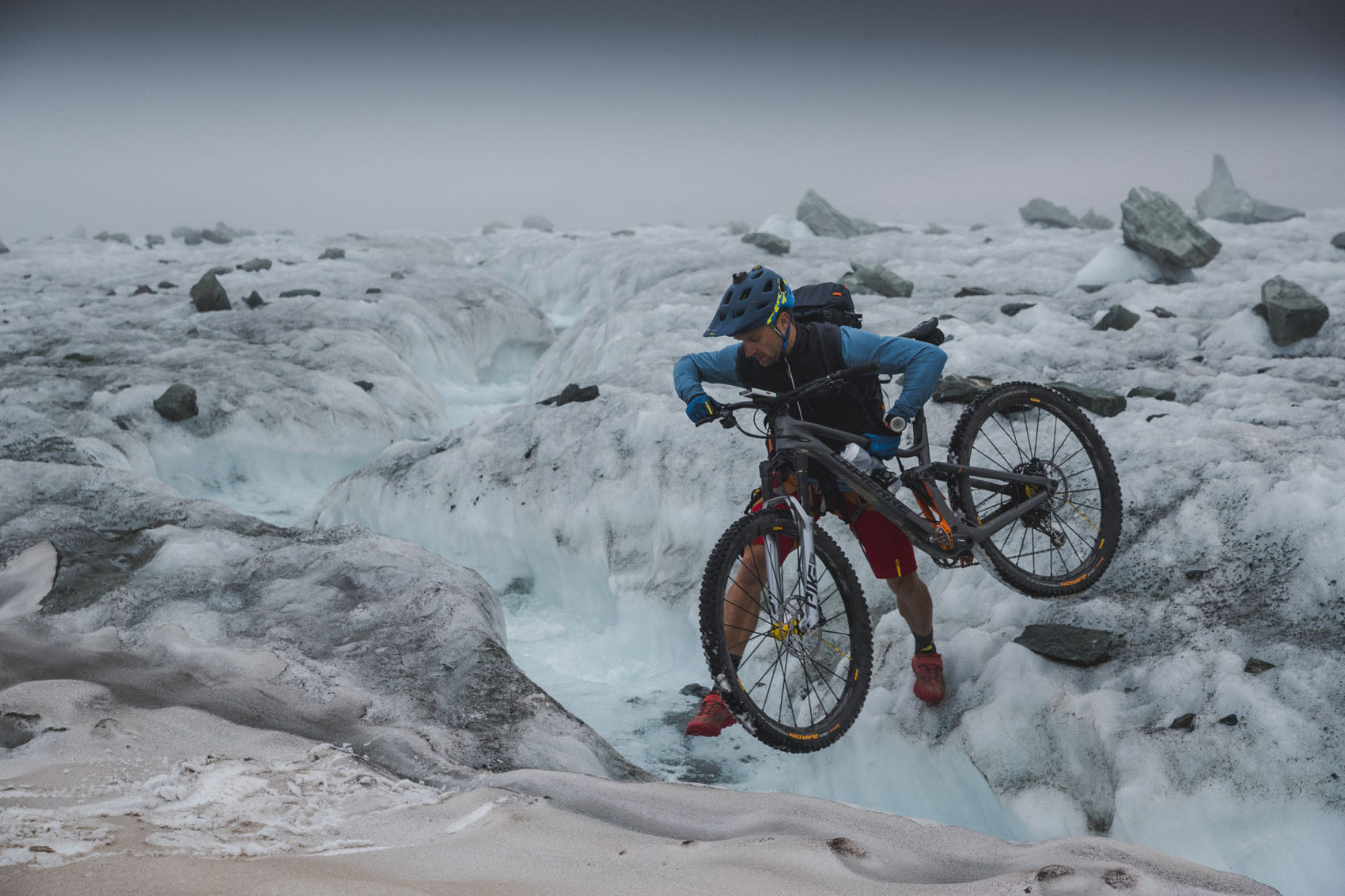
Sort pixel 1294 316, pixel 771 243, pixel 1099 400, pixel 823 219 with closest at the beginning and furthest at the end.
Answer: pixel 1099 400 → pixel 1294 316 → pixel 771 243 → pixel 823 219

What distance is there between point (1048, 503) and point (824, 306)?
1972mm

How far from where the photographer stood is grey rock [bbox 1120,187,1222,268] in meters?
12.5

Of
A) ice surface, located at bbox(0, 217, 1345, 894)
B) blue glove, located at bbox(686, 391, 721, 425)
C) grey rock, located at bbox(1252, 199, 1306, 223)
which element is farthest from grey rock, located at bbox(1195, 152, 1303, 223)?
blue glove, located at bbox(686, 391, 721, 425)

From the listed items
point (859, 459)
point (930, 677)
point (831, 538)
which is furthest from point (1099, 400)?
point (831, 538)

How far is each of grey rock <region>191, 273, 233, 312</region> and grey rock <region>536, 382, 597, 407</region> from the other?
37.0 ft

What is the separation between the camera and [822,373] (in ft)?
14.6

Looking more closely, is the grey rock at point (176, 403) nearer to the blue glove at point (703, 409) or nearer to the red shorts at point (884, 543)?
the blue glove at point (703, 409)

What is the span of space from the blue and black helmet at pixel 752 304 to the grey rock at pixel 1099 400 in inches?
144

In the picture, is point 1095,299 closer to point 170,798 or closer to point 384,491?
point 384,491

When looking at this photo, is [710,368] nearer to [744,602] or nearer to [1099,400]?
[744,602]

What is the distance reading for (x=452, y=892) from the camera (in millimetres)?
2455

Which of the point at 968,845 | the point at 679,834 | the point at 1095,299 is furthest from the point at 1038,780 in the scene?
the point at 1095,299

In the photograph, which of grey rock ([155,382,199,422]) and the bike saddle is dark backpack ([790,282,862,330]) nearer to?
the bike saddle

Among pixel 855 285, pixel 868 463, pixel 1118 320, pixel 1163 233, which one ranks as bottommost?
pixel 868 463
